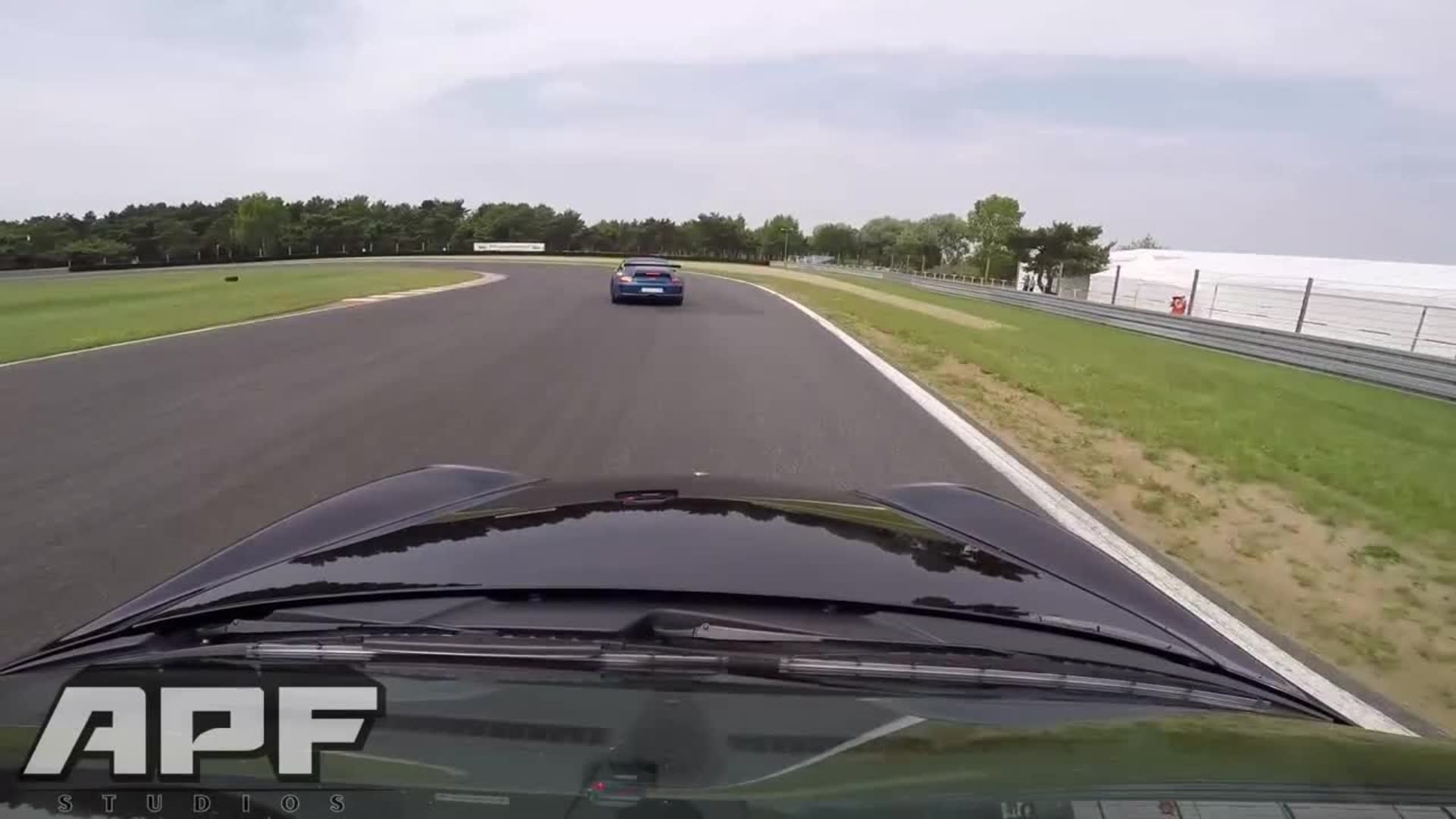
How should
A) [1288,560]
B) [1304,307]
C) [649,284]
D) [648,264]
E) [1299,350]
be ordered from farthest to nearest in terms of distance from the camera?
[648,264] < [649,284] < [1304,307] < [1299,350] < [1288,560]

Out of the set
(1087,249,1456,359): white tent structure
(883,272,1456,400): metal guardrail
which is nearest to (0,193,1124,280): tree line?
(1087,249,1456,359): white tent structure

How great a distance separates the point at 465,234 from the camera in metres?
124

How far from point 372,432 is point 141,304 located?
20.1 m

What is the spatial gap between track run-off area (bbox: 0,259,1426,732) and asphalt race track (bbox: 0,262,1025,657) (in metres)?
0.03

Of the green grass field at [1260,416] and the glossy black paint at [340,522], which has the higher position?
the glossy black paint at [340,522]

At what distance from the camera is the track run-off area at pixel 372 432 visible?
5.23 metres

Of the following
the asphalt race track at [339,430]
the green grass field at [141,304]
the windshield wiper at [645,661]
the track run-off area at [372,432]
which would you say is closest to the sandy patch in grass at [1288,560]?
the track run-off area at [372,432]

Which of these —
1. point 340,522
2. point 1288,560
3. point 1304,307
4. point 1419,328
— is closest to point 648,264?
point 1304,307

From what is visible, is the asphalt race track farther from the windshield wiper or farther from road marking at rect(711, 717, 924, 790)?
road marking at rect(711, 717, 924, 790)

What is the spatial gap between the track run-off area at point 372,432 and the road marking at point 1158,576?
0.08ft

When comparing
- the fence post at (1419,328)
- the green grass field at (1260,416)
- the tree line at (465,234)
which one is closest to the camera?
the green grass field at (1260,416)

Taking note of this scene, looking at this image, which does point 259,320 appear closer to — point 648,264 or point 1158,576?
point 648,264

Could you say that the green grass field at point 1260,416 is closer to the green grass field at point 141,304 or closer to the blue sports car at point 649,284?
the blue sports car at point 649,284

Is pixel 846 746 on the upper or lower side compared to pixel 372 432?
upper
